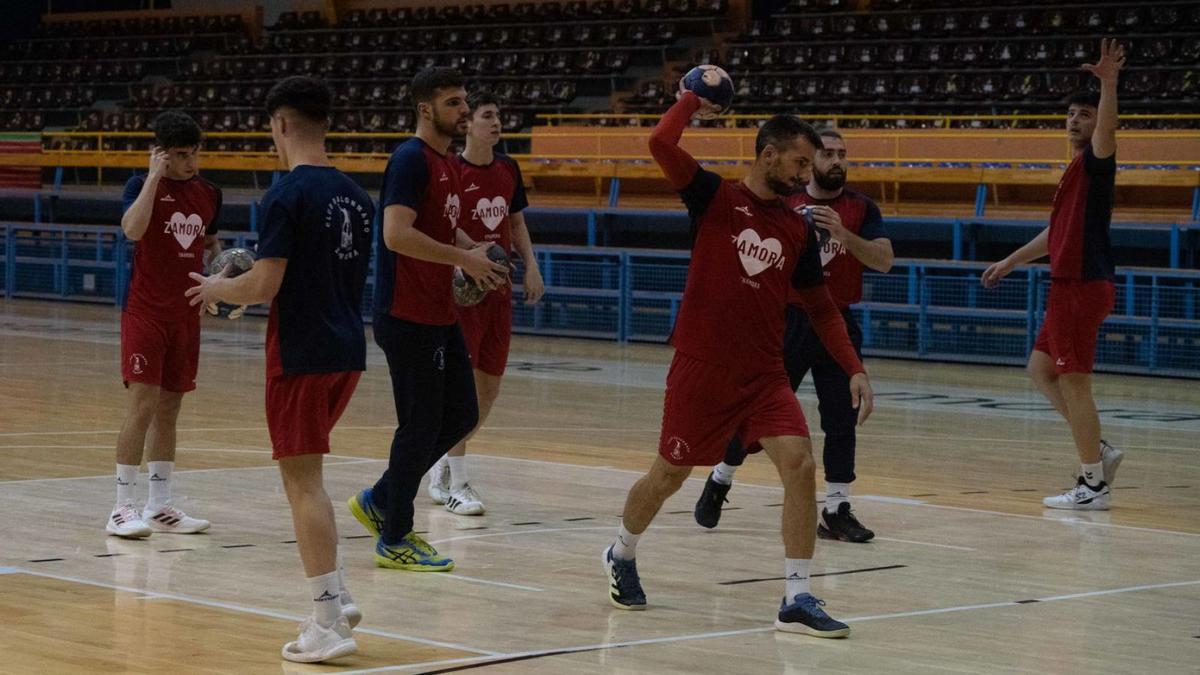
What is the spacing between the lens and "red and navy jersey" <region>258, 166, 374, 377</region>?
5.57 metres

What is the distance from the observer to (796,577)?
6.26 meters

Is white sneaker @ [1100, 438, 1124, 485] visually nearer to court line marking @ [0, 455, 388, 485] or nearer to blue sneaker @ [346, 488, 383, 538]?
blue sneaker @ [346, 488, 383, 538]

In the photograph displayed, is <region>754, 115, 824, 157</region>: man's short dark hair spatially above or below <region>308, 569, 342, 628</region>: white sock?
above

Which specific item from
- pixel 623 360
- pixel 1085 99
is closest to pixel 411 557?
pixel 1085 99

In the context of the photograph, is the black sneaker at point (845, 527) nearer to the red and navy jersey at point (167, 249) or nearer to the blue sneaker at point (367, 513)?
the blue sneaker at point (367, 513)

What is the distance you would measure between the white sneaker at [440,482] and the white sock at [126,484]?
171 centimetres

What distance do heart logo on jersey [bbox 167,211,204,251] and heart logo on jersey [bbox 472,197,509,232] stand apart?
4.63ft

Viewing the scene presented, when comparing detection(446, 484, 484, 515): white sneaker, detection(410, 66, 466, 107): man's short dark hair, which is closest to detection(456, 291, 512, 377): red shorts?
detection(446, 484, 484, 515): white sneaker

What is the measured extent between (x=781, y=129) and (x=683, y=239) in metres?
18.4

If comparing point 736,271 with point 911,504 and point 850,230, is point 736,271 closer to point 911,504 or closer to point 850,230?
point 850,230

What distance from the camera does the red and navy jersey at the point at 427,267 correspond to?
286 inches

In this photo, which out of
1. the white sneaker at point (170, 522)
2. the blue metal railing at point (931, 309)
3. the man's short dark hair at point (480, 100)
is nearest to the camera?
the white sneaker at point (170, 522)

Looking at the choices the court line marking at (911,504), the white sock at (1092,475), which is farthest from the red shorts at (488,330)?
the white sock at (1092,475)

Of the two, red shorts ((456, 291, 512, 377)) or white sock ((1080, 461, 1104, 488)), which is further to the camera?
white sock ((1080, 461, 1104, 488))
